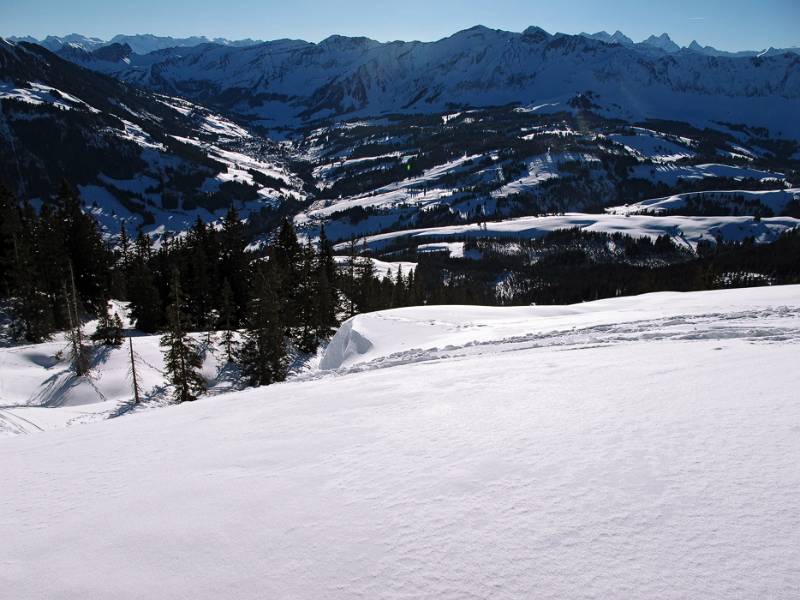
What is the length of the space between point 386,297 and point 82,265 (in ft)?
120

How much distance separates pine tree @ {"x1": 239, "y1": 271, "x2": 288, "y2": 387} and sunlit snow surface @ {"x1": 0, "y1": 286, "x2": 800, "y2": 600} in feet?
85.5

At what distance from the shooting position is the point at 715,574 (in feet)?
11.9

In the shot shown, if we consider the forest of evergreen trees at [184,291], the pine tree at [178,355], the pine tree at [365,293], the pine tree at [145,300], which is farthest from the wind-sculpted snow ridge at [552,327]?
the pine tree at [365,293]

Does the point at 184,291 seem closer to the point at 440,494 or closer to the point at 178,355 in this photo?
the point at 178,355

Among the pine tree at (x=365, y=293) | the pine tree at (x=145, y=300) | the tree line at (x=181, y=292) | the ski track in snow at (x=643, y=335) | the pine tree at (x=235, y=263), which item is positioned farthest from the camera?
the pine tree at (x=365, y=293)

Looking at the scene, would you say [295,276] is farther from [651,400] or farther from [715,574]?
[715,574]

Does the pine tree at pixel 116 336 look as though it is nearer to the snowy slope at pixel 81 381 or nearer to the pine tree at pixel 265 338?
the snowy slope at pixel 81 381

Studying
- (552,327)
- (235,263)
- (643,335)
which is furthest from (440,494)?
(235,263)

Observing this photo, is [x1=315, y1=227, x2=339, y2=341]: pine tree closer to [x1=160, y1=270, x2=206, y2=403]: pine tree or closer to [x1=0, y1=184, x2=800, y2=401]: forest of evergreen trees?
[x1=0, y1=184, x2=800, y2=401]: forest of evergreen trees

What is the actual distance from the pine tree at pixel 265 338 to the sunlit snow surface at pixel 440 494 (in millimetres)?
26059

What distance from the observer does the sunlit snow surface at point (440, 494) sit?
12.8 feet

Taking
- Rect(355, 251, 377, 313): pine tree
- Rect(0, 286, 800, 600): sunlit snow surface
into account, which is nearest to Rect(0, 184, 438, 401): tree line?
Rect(355, 251, 377, 313): pine tree

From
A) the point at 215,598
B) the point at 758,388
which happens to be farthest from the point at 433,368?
the point at 215,598

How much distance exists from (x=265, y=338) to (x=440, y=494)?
3295cm
